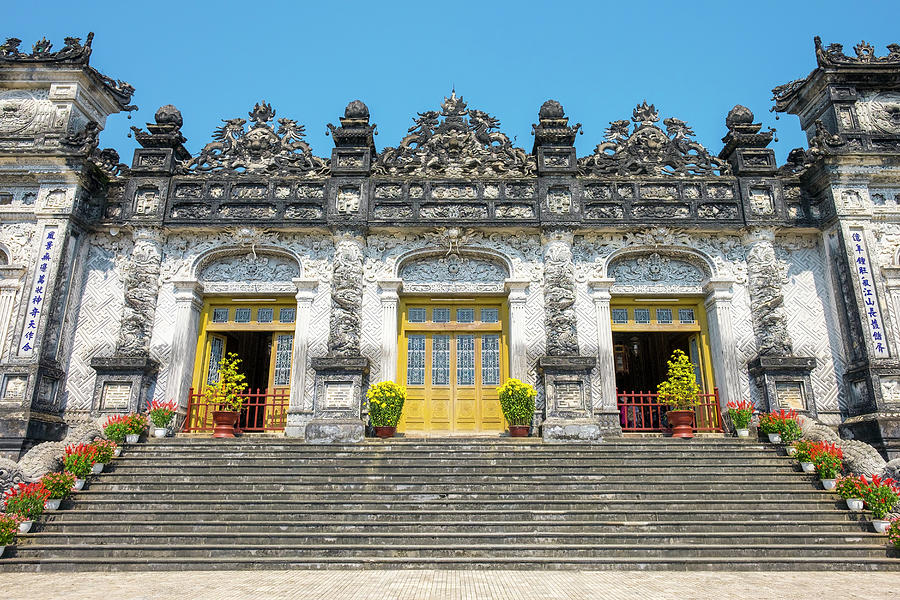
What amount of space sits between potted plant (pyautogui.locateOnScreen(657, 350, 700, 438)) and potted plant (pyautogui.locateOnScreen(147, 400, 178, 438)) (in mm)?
8968

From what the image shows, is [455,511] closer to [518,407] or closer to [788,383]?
[518,407]

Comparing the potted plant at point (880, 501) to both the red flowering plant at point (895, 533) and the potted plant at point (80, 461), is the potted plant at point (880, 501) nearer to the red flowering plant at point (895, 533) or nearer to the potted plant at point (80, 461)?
the red flowering plant at point (895, 533)

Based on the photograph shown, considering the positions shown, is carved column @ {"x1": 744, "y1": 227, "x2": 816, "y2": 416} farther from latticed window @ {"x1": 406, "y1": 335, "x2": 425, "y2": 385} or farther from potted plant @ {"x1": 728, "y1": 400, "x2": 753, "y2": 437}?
latticed window @ {"x1": 406, "y1": 335, "x2": 425, "y2": 385}

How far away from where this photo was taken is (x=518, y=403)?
11422mm

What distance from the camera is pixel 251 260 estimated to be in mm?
13492

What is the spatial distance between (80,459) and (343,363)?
440 cm

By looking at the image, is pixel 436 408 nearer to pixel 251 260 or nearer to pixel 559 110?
pixel 251 260

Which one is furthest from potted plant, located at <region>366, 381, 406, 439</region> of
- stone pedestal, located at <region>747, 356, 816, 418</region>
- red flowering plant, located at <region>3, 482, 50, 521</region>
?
stone pedestal, located at <region>747, 356, 816, 418</region>

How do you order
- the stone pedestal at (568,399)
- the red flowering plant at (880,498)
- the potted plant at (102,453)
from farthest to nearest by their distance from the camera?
the stone pedestal at (568,399) → the potted plant at (102,453) → the red flowering plant at (880,498)

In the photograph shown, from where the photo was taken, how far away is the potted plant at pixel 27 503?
7992 mm

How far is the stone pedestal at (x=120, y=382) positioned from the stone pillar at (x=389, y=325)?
4.40m

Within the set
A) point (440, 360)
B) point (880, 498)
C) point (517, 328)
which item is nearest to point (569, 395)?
point (517, 328)

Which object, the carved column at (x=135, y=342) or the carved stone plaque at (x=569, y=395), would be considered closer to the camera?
the carved stone plaque at (x=569, y=395)

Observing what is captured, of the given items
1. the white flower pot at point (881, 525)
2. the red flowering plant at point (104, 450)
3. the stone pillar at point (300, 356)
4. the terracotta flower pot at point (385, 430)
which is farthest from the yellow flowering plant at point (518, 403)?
the red flowering plant at point (104, 450)
